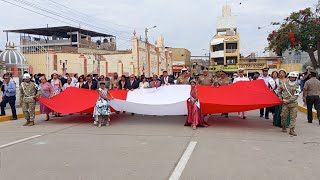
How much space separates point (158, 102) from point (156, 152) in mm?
4540

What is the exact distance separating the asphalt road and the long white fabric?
1.62ft

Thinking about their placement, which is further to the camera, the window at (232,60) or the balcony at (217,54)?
the balcony at (217,54)

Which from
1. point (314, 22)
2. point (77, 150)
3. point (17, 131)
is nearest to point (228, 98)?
point (77, 150)

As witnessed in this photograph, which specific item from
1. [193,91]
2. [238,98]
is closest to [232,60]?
[238,98]

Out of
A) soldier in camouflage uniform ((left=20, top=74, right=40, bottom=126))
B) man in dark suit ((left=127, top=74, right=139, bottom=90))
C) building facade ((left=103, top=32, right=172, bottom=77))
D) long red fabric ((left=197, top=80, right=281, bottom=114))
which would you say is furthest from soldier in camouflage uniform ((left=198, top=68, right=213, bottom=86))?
building facade ((left=103, top=32, right=172, bottom=77))

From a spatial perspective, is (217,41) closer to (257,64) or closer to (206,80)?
(257,64)

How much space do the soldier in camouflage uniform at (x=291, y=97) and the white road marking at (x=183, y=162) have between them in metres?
2.87

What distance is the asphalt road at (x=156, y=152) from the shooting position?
590 centimetres

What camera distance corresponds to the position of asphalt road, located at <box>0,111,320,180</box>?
5902 mm

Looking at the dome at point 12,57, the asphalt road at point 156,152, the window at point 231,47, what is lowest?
the asphalt road at point 156,152

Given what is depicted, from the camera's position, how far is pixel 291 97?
31.3 feet

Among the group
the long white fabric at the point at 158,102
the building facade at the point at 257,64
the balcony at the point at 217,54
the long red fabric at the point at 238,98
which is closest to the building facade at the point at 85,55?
the balcony at the point at 217,54

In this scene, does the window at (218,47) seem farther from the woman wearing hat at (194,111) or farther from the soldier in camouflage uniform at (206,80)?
the woman wearing hat at (194,111)

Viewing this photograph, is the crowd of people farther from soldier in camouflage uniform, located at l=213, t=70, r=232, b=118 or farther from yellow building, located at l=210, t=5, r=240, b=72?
yellow building, located at l=210, t=5, r=240, b=72
